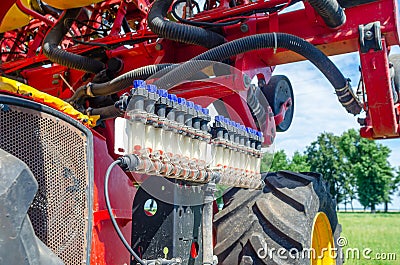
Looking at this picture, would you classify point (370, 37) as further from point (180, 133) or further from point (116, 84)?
point (116, 84)

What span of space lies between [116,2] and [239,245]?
11.3 feet

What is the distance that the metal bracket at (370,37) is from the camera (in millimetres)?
3352

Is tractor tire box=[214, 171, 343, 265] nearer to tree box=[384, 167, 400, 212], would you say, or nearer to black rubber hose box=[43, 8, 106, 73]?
black rubber hose box=[43, 8, 106, 73]


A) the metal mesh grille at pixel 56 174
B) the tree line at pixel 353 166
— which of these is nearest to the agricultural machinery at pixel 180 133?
the metal mesh grille at pixel 56 174

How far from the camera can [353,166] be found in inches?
2474

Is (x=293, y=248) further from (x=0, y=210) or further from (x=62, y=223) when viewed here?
(x=0, y=210)

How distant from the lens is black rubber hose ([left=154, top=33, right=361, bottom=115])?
138 inches

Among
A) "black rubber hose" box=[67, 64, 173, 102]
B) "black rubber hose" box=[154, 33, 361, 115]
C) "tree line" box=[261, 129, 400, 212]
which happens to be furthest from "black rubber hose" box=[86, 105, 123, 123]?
"tree line" box=[261, 129, 400, 212]

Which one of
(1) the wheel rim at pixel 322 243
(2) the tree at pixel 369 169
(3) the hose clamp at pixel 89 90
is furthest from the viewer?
(2) the tree at pixel 369 169

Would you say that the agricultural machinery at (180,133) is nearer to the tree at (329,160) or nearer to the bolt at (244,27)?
the bolt at (244,27)

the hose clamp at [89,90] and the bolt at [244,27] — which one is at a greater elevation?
the bolt at [244,27]

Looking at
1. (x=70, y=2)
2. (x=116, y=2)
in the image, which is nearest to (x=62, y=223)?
(x=70, y=2)

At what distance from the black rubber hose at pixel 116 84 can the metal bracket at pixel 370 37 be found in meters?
1.40

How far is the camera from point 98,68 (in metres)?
4.61
